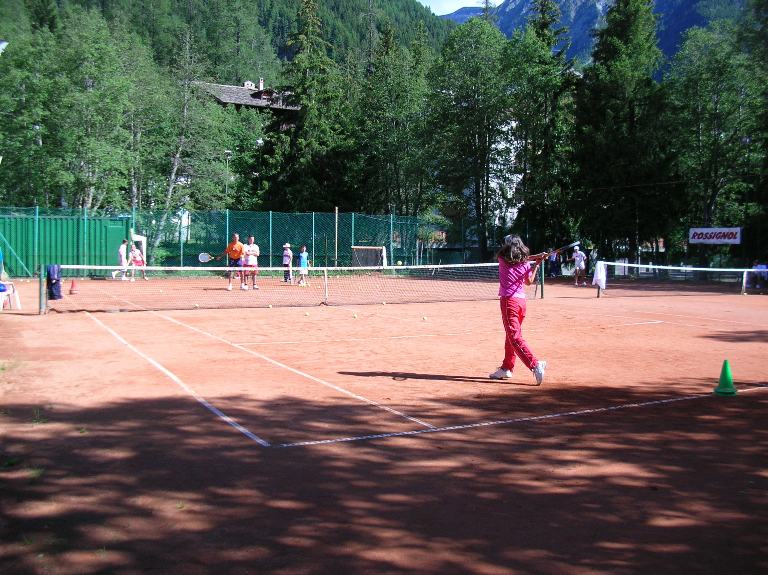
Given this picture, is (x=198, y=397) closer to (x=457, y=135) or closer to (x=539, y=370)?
(x=539, y=370)

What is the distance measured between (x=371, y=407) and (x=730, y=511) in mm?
3760

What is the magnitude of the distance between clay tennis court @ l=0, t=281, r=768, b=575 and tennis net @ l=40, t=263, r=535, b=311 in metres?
7.72

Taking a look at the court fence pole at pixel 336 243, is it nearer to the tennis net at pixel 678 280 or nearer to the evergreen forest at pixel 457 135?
the evergreen forest at pixel 457 135

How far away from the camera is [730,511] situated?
15.4 feet

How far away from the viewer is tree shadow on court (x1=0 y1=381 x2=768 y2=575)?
3.97m

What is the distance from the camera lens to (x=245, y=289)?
24594 mm

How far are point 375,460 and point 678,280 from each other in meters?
35.2

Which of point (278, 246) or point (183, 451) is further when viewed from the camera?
point (278, 246)

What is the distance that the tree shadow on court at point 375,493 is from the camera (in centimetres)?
397

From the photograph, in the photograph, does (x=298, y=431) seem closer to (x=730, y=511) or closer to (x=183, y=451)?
(x=183, y=451)

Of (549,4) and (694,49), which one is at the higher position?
(549,4)

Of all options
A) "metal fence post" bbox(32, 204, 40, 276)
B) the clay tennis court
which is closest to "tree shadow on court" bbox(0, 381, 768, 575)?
the clay tennis court

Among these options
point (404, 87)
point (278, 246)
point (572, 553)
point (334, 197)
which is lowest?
point (572, 553)

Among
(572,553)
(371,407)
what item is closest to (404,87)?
(371,407)
